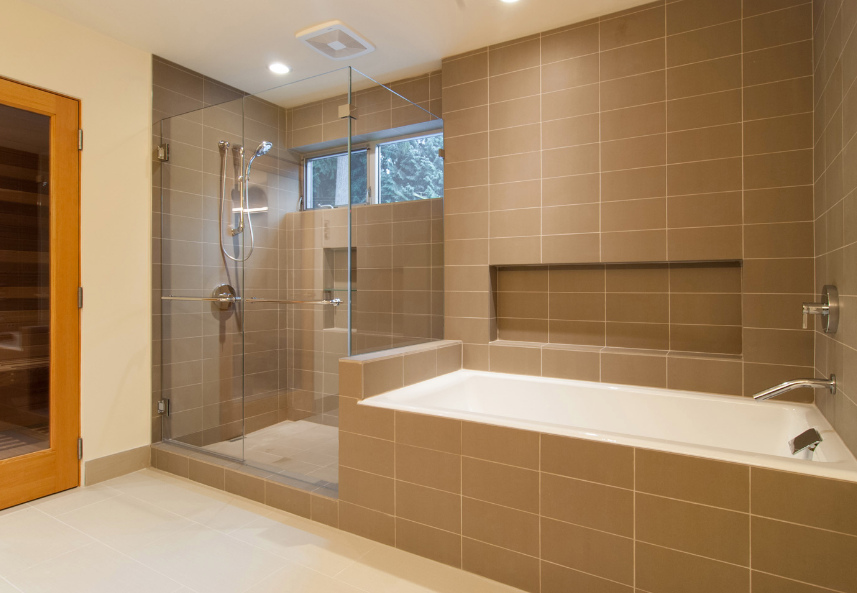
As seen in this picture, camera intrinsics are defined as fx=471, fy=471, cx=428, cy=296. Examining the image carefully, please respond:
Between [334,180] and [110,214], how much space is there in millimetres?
1375

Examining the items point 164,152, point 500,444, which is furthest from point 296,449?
point 164,152

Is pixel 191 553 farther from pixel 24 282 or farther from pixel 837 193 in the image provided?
pixel 837 193

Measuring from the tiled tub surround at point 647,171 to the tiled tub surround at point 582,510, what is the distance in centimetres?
107

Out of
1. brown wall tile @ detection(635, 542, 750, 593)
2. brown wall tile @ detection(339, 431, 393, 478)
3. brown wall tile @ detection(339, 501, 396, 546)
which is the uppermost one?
brown wall tile @ detection(339, 431, 393, 478)

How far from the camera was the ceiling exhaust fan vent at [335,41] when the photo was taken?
260 cm

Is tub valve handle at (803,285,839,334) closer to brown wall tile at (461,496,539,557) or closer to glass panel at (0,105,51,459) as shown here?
brown wall tile at (461,496,539,557)

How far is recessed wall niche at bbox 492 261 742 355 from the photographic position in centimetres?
239

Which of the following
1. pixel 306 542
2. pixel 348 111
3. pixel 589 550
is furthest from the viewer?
pixel 348 111

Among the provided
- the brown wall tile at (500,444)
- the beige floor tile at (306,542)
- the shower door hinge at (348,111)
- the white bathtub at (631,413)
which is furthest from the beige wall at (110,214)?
the brown wall tile at (500,444)

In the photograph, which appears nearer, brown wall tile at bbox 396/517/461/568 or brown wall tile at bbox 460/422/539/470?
brown wall tile at bbox 460/422/539/470

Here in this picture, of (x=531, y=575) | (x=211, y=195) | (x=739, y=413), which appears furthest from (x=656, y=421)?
(x=211, y=195)

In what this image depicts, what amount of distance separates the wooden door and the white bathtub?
1737 millimetres

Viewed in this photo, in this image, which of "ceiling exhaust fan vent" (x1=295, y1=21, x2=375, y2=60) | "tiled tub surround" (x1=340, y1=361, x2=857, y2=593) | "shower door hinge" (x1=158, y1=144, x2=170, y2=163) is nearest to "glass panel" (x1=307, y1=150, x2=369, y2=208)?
"ceiling exhaust fan vent" (x1=295, y1=21, x2=375, y2=60)

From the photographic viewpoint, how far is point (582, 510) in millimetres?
1550
